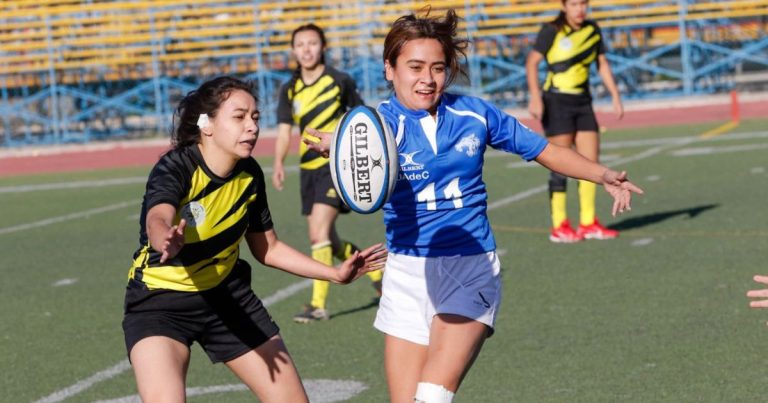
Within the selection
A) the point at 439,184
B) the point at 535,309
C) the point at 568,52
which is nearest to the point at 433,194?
the point at 439,184

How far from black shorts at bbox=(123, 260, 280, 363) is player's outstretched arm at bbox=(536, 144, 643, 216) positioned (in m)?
1.30

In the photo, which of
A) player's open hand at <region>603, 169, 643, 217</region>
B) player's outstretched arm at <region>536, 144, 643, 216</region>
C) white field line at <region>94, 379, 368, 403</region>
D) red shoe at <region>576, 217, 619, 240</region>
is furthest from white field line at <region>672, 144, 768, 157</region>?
player's open hand at <region>603, 169, 643, 217</region>

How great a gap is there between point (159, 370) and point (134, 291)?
0.46 m

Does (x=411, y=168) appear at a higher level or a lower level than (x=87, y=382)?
higher

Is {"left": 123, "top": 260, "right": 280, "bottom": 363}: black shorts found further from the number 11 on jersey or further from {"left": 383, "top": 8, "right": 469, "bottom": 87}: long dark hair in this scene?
{"left": 383, "top": 8, "right": 469, "bottom": 87}: long dark hair

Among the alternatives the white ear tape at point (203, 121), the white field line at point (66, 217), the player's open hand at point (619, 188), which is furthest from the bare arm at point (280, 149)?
the white field line at point (66, 217)

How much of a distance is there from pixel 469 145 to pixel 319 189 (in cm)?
401

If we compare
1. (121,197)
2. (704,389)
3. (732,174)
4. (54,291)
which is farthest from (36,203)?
(704,389)

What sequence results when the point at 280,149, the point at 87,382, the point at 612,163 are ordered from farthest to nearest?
the point at 612,163 < the point at 280,149 < the point at 87,382

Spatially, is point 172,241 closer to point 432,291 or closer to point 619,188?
point 432,291

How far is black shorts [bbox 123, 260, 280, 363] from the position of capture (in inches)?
209

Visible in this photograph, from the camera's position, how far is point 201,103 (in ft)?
17.7

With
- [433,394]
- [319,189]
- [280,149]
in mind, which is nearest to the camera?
[433,394]

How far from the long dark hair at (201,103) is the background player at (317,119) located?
11.5 ft
